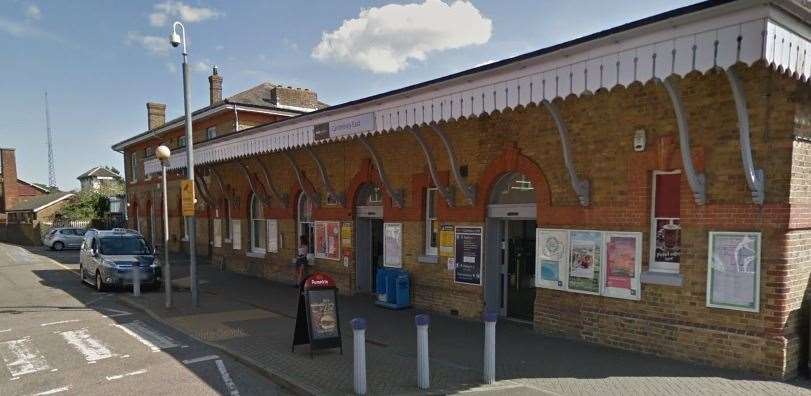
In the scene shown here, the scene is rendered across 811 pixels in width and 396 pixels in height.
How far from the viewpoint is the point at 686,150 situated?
21.4 ft

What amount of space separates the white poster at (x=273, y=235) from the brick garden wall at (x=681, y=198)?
702 centimetres

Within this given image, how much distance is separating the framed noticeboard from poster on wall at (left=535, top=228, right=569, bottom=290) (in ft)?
20.6

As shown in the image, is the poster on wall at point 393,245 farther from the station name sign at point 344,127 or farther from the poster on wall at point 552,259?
the poster on wall at point 552,259

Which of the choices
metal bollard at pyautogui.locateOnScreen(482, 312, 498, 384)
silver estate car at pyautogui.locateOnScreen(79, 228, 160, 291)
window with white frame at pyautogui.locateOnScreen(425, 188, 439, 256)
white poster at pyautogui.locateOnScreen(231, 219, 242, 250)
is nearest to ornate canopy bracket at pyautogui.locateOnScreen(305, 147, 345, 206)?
window with white frame at pyautogui.locateOnScreen(425, 188, 439, 256)

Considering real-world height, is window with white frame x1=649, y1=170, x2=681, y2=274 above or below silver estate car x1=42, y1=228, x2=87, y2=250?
above

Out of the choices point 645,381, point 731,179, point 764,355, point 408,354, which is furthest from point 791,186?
point 408,354

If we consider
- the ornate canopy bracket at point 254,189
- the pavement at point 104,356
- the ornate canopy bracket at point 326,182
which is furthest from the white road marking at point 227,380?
the ornate canopy bracket at point 254,189

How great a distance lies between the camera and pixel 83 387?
630 cm

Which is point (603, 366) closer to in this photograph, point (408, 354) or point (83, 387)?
point (408, 354)

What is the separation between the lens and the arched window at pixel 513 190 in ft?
30.0

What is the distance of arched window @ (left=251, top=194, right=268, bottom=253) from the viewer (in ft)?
57.2

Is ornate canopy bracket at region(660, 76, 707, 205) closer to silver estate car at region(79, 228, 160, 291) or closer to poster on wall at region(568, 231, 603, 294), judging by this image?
poster on wall at region(568, 231, 603, 294)

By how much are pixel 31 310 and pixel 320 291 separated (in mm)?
8712

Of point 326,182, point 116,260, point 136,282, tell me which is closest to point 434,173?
point 326,182
